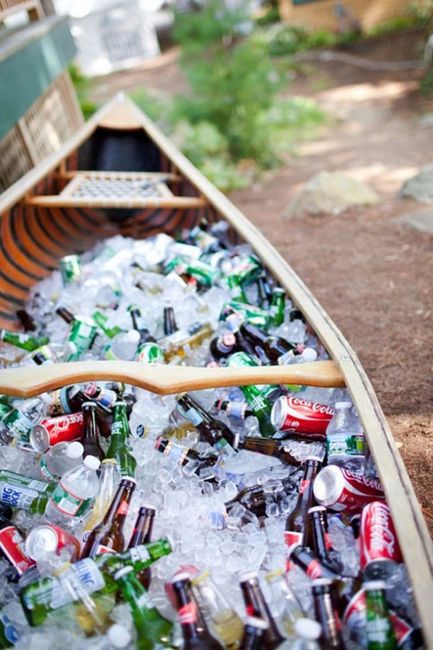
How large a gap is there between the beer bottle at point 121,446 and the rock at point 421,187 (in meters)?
4.37

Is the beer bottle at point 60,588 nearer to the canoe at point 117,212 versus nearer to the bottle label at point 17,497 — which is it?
the bottle label at point 17,497

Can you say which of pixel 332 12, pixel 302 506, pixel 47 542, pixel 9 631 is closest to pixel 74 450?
pixel 47 542

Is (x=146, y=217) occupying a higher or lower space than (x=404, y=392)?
higher

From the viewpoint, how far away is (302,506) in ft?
6.45

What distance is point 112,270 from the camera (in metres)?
3.69

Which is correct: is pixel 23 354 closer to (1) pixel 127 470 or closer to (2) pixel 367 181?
(1) pixel 127 470

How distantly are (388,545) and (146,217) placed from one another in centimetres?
374

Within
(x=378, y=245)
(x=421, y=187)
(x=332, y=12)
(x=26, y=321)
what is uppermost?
(x=332, y=12)

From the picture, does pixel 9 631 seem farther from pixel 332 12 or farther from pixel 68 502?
pixel 332 12

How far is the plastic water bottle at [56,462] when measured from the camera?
219 centimetres

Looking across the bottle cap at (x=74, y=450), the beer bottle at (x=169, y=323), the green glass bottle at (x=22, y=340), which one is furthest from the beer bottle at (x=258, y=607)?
the green glass bottle at (x=22, y=340)

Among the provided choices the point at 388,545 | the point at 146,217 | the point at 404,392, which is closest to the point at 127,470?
the point at 388,545

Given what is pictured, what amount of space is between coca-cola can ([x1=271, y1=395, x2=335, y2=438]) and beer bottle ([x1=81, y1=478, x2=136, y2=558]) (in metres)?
0.62

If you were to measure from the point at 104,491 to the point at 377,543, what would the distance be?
0.99 m
